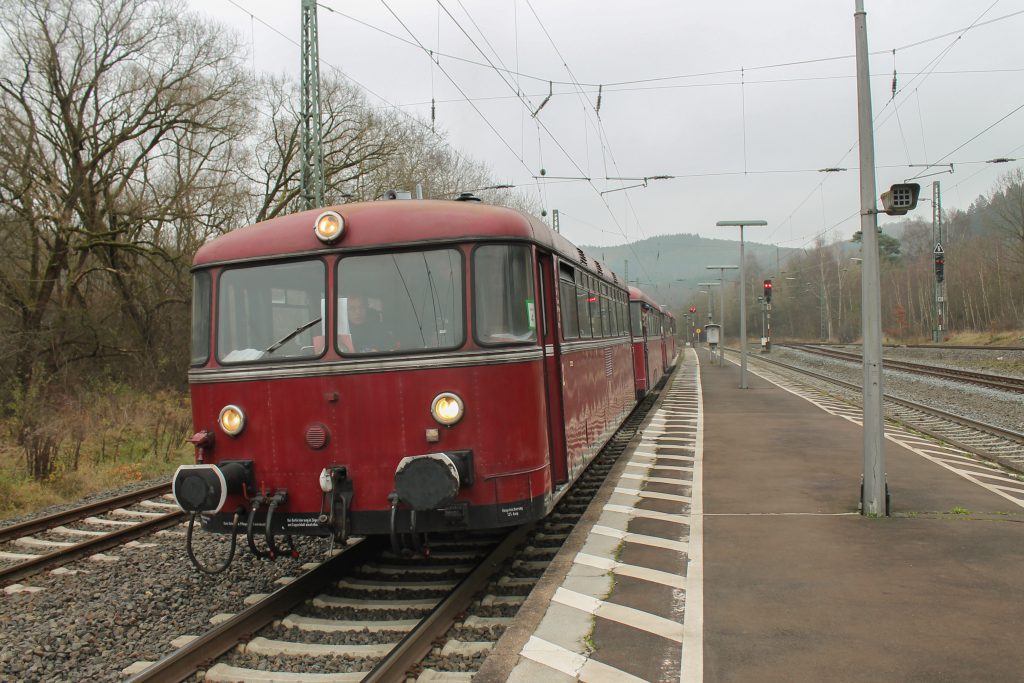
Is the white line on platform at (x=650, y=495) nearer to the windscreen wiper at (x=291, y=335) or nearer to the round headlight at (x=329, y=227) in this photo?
the windscreen wiper at (x=291, y=335)

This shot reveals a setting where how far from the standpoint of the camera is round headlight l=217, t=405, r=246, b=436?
20.0 feet

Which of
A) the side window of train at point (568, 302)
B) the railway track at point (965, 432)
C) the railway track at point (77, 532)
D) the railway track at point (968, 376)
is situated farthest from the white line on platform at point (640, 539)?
the railway track at point (968, 376)

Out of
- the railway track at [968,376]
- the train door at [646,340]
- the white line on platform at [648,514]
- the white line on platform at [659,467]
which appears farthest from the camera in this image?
the railway track at [968,376]

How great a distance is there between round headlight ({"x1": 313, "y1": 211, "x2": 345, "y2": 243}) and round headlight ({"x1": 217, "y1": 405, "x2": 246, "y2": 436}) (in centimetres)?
146

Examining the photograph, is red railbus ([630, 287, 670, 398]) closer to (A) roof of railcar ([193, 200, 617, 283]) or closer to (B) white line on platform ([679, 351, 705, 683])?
(B) white line on platform ([679, 351, 705, 683])

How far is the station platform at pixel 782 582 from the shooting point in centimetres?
443

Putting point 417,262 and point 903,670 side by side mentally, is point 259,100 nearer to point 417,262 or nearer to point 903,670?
point 417,262

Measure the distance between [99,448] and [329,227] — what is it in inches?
436

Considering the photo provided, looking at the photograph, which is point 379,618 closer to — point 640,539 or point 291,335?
point 291,335

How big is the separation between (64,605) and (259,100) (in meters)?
23.2

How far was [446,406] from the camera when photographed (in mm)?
5758

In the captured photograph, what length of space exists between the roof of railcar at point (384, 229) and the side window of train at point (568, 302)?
130 centimetres

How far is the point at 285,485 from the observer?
5988 mm

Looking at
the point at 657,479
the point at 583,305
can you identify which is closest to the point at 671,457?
the point at 657,479
